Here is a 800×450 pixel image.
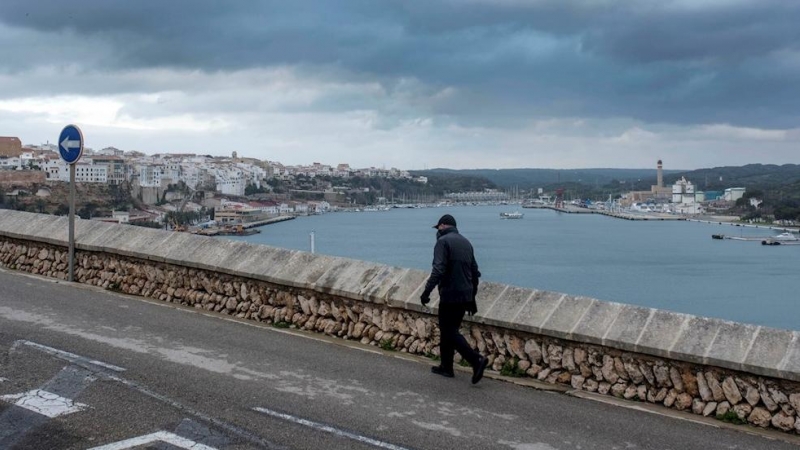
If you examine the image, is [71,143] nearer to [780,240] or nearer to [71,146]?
[71,146]

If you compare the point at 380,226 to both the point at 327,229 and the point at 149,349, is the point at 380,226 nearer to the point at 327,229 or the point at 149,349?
the point at 327,229

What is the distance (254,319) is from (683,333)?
17.2 ft

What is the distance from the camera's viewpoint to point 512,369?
7.70 metres

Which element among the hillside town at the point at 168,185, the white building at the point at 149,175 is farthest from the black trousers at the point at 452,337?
the white building at the point at 149,175

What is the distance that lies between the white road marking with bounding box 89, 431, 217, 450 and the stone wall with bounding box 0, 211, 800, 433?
329cm

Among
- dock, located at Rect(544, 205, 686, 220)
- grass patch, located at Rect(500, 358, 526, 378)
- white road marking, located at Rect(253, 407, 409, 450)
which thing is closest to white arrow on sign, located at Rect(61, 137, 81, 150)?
white road marking, located at Rect(253, 407, 409, 450)

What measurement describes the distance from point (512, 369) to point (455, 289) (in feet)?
3.47

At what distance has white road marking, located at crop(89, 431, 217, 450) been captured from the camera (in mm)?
5231

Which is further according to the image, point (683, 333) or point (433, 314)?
point (433, 314)

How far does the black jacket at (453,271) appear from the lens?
7.29 meters

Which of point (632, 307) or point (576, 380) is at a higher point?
point (632, 307)

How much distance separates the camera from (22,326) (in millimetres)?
Answer: 8945

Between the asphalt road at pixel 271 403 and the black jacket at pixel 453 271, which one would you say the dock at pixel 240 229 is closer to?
the asphalt road at pixel 271 403

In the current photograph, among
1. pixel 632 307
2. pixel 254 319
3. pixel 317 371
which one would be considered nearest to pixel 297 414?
pixel 317 371
